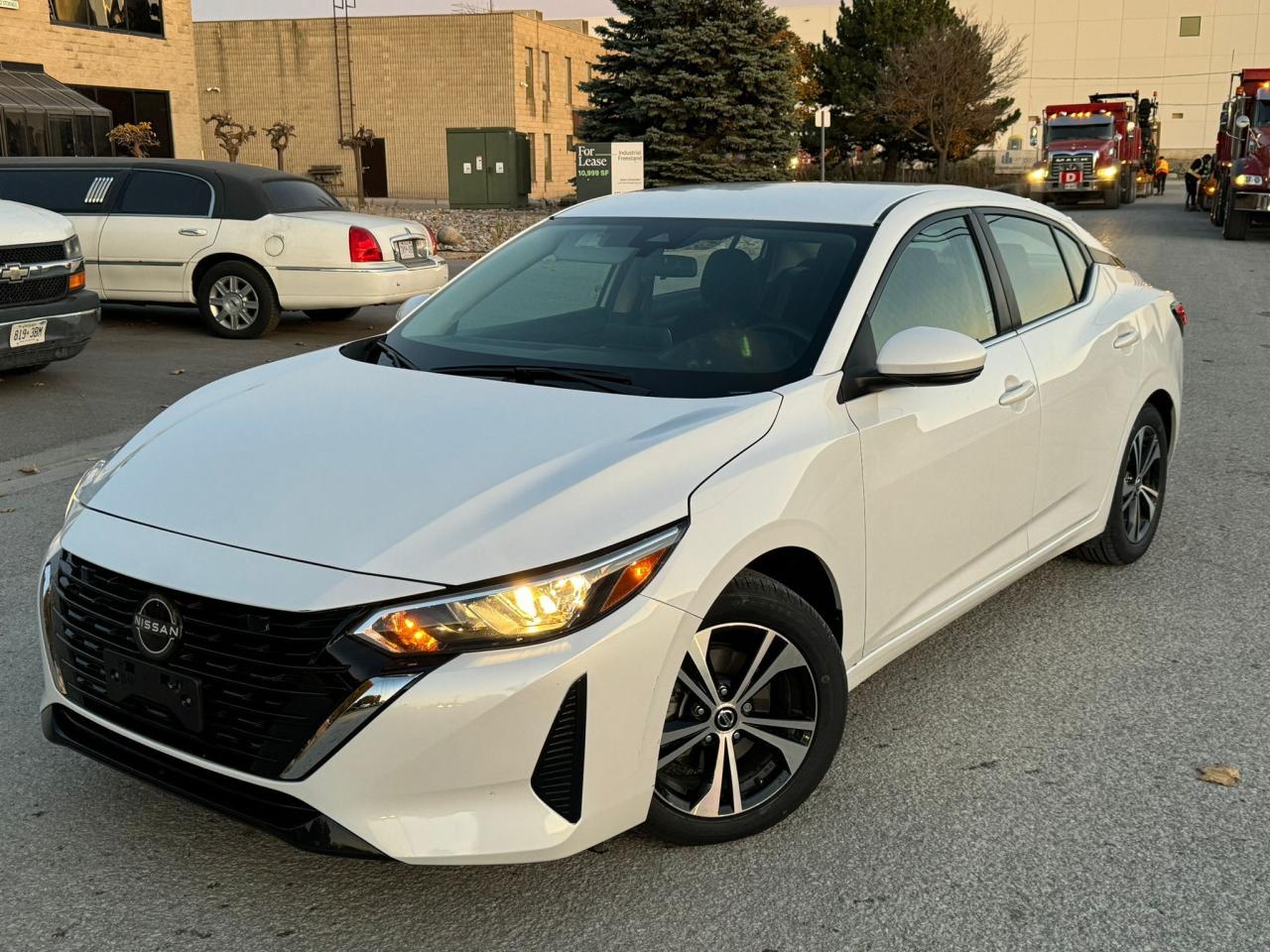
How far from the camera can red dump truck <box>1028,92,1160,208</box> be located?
38.8m

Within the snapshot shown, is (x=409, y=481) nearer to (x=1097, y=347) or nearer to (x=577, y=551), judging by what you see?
(x=577, y=551)

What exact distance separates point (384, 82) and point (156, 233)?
139ft

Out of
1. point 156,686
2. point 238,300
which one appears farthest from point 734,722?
point 238,300

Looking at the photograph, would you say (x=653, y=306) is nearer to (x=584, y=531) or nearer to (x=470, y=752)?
(x=584, y=531)

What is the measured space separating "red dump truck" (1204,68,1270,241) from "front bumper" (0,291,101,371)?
845 inches

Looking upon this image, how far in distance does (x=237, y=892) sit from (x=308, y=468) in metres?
1.03

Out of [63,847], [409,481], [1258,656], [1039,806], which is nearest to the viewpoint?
[409,481]

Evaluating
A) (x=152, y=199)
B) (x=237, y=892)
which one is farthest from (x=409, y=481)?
(x=152, y=199)

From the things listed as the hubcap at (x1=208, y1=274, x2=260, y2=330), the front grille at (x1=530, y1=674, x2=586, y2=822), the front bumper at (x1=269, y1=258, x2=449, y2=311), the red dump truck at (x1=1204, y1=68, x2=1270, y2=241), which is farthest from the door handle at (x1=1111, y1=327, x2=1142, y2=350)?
the red dump truck at (x1=1204, y1=68, x2=1270, y2=241)

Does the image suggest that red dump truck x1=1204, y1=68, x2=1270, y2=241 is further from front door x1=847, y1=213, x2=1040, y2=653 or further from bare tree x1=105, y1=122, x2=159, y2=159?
bare tree x1=105, y1=122, x2=159, y2=159

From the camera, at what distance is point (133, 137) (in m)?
30.0

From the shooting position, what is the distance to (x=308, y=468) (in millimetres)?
3146

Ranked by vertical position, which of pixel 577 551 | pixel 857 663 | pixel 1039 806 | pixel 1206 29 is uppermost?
pixel 1206 29

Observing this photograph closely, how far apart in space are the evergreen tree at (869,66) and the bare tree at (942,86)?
0.81m
